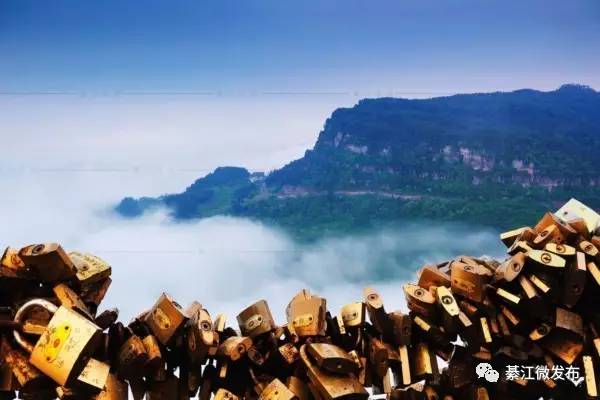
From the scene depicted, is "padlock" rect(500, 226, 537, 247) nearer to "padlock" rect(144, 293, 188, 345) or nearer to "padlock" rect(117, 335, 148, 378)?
"padlock" rect(144, 293, 188, 345)

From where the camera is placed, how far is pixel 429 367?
167cm

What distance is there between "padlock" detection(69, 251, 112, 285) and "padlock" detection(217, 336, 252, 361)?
0.35 m

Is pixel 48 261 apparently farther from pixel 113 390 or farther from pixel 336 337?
pixel 336 337

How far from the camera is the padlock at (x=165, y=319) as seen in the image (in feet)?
4.88

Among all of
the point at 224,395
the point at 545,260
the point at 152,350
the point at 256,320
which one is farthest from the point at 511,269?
the point at 152,350

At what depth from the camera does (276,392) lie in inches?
60.1

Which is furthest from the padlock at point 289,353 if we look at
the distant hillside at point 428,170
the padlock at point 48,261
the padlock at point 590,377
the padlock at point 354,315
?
the distant hillside at point 428,170

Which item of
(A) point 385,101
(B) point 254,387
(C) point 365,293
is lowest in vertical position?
(B) point 254,387

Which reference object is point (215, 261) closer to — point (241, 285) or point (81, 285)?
point (241, 285)

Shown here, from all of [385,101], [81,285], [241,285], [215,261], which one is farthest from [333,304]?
[385,101]

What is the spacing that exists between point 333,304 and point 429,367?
850mm

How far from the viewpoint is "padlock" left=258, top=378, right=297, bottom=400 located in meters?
1.51

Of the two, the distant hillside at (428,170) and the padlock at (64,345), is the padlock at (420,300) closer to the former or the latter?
the padlock at (64,345)

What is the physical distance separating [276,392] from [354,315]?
29 cm
